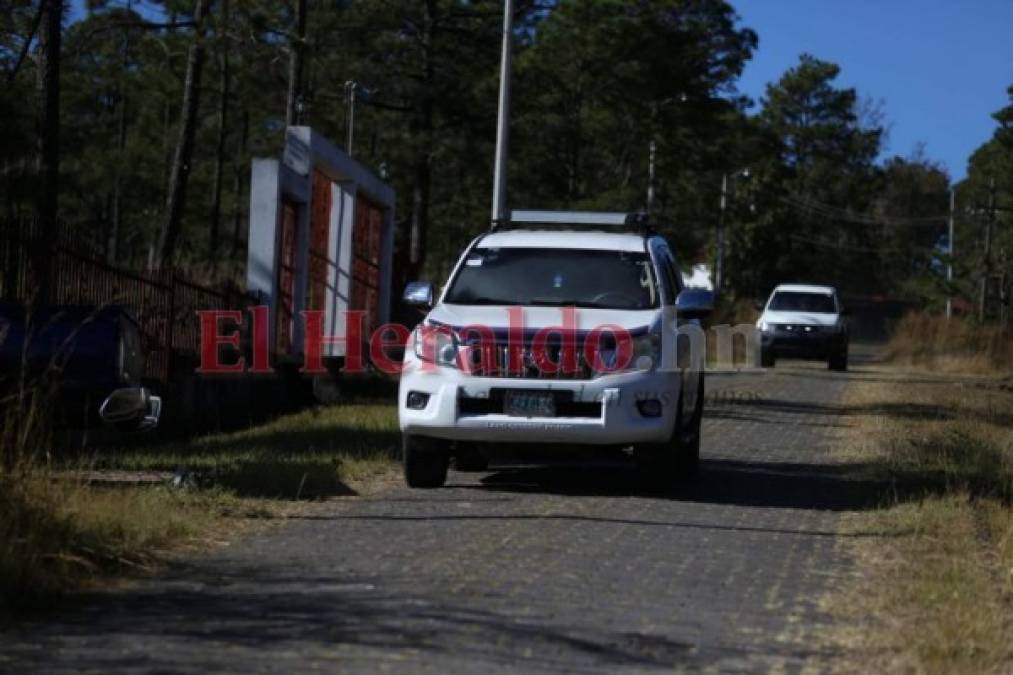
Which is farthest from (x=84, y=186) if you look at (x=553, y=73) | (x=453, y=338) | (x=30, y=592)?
(x=30, y=592)

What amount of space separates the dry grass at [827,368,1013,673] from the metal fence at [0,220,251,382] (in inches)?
258

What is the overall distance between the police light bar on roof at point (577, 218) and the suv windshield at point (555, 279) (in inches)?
28.8

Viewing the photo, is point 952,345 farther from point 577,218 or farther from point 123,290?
point 577,218

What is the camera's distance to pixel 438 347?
39.1 feet

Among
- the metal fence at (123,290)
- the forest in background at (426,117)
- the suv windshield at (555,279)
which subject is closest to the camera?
the suv windshield at (555,279)

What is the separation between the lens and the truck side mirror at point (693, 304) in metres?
12.8

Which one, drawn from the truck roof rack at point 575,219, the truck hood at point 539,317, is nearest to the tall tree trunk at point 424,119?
the truck roof rack at point 575,219

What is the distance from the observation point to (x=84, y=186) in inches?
1970

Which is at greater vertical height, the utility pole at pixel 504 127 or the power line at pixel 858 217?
the power line at pixel 858 217

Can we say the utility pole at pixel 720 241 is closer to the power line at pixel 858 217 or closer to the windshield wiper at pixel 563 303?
the power line at pixel 858 217

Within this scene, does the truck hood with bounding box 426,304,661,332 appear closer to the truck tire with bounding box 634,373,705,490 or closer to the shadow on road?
the truck tire with bounding box 634,373,705,490

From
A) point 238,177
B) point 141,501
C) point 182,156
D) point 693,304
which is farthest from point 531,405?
point 238,177

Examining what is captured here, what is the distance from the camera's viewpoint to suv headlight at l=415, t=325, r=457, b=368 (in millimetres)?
11875

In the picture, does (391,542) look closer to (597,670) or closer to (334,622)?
(334,622)
